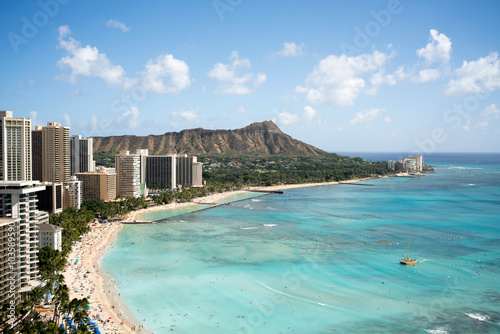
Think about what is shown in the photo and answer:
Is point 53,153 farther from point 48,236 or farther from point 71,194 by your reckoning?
point 48,236

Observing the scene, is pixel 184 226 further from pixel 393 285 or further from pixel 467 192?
pixel 467 192

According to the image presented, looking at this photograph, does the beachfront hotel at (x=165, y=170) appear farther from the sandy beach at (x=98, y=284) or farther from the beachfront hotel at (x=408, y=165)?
the beachfront hotel at (x=408, y=165)

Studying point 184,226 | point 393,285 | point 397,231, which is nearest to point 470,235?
point 397,231

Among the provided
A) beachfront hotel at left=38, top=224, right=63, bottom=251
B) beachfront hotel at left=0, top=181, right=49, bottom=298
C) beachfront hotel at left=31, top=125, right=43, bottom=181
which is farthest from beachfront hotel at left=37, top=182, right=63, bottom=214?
beachfront hotel at left=0, top=181, right=49, bottom=298

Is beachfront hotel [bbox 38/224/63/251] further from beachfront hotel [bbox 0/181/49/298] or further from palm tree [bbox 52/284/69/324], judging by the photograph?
palm tree [bbox 52/284/69/324]

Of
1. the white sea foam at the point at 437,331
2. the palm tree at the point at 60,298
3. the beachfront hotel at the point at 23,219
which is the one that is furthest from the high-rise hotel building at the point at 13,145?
the white sea foam at the point at 437,331
